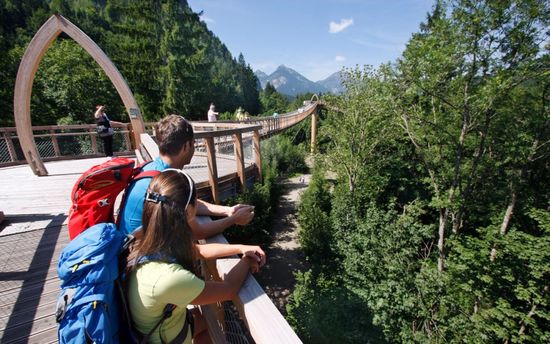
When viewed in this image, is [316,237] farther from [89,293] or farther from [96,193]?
[89,293]

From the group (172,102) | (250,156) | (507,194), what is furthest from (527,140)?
(172,102)

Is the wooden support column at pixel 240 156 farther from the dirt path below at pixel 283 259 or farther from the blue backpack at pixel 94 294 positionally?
the dirt path below at pixel 283 259

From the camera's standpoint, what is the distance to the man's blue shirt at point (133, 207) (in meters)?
1.47

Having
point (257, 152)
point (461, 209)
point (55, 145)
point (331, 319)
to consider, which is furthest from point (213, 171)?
point (461, 209)

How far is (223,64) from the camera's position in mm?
64438


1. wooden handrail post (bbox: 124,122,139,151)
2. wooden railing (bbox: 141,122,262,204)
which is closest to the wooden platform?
wooden railing (bbox: 141,122,262,204)

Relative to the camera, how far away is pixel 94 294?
88 centimetres

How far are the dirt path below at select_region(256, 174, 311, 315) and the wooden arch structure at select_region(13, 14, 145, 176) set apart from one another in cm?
685

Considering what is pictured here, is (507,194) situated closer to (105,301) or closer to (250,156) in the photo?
(250,156)

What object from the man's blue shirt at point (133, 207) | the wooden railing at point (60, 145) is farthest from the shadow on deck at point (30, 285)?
the wooden railing at point (60, 145)

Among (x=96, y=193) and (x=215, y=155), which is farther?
(x=215, y=155)

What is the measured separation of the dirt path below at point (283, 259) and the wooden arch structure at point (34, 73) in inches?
270

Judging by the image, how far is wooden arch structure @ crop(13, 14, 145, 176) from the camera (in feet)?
19.8

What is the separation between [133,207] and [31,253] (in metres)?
2.62
